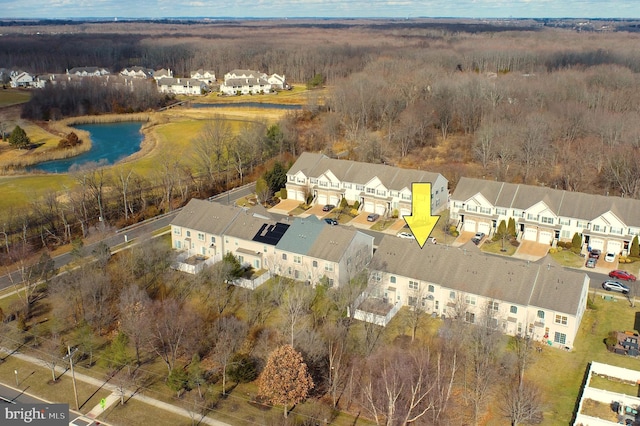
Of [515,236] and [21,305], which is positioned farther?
[515,236]

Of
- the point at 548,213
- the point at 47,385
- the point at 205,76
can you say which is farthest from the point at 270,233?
the point at 205,76

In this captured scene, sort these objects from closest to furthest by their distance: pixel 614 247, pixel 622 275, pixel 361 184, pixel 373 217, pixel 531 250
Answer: pixel 622 275 < pixel 614 247 < pixel 531 250 < pixel 373 217 < pixel 361 184

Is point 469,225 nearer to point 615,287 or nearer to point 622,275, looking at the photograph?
point 622,275

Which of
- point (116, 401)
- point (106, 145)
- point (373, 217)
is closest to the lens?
point (116, 401)

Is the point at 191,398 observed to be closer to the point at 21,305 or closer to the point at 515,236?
the point at 21,305

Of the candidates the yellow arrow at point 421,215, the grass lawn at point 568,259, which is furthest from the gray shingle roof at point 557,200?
the yellow arrow at point 421,215

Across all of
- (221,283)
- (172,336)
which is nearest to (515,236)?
(221,283)

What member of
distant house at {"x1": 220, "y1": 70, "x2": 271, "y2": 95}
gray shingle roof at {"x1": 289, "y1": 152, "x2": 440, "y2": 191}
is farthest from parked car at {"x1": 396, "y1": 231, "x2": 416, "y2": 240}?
distant house at {"x1": 220, "y1": 70, "x2": 271, "y2": 95}
